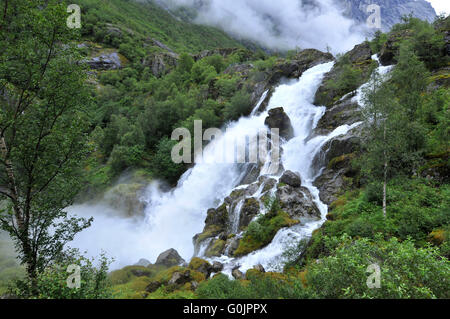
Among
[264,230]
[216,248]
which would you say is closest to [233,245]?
[216,248]

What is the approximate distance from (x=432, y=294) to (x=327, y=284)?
8.02 feet

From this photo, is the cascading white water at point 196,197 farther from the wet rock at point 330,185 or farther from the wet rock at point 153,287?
the wet rock at point 153,287

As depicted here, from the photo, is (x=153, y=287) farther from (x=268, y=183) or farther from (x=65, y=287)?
(x=268, y=183)

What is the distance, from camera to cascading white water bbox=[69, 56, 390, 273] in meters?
27.1

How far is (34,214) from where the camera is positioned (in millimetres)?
9000

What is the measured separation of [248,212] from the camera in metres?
22.9

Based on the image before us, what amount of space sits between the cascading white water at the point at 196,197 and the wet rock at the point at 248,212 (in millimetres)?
4437

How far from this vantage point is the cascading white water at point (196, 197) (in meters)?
27.1

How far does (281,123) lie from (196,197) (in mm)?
17403

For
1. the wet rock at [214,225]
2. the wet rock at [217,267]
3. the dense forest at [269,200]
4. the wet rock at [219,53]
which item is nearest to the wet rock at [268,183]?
the dense forest at [269,200]

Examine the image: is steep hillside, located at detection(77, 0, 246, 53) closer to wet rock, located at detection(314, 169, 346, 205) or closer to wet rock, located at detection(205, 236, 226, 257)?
wet rock, located at detection(205, 236, 226, 257)

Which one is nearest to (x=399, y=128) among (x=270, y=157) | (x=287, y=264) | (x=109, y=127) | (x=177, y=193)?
(x=287, y=264)

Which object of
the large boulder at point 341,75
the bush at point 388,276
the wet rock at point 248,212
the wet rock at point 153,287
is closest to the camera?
the bush at point 388,276

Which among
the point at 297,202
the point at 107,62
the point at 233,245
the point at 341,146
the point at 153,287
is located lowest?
the point at 153,287
